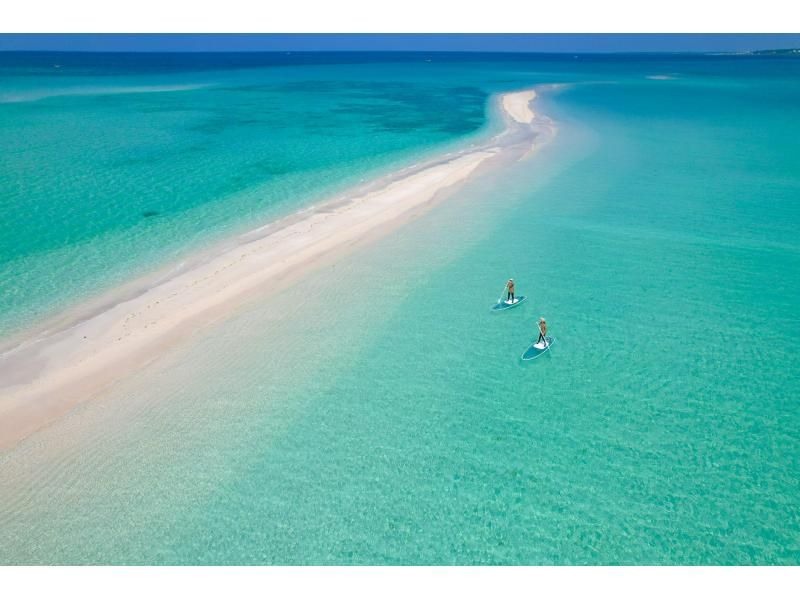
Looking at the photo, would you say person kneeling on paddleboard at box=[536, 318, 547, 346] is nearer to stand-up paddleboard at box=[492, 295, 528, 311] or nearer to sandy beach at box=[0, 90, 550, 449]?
stand-up paddleboard at box=[492, 295, 528, 311]

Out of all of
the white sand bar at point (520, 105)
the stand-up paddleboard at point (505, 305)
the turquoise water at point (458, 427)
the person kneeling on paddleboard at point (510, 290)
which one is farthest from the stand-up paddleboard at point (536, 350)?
the white sand bar at point (520, 105)

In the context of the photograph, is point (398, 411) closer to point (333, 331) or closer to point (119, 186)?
point (333, 331)

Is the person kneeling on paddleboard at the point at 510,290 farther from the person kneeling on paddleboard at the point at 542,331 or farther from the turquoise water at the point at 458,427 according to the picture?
the person kneeling on paddleboard at the point at 542,331

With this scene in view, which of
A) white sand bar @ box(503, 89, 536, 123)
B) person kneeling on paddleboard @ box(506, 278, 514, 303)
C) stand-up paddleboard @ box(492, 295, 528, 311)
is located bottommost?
stand-up paddleboard @ box(492, 295, 528, 311)

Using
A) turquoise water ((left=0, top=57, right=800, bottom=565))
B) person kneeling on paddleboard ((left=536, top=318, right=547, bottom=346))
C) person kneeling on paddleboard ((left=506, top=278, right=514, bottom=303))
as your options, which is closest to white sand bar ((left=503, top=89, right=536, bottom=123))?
turquoise water ((left=0, top=57, right=800, bottom=565))

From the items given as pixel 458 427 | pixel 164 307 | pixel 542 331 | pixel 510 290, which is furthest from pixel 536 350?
pixel 164 307

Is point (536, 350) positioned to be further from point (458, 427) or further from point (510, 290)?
point (458, 427)
